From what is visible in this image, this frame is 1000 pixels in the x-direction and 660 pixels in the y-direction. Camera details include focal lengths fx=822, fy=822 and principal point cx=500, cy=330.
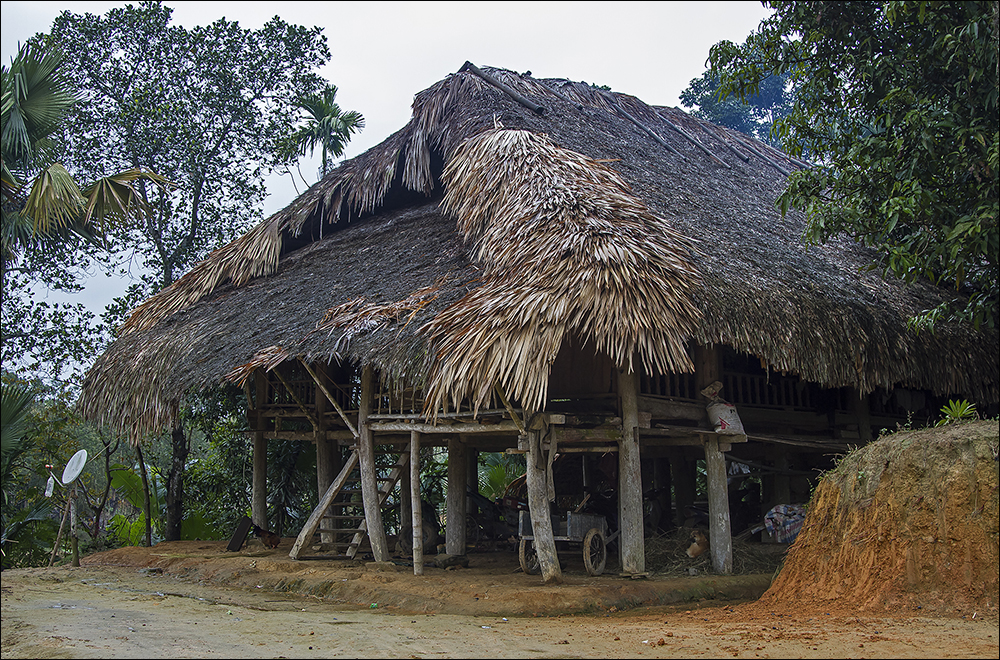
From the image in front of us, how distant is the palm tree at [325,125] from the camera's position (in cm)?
1669

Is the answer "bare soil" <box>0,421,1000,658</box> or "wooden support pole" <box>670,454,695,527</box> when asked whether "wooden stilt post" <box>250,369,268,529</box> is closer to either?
"bare soil" <box>0,421,1000,658</box>

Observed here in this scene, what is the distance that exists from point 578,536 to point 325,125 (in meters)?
12.4

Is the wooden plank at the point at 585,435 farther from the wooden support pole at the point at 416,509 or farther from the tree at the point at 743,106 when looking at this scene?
the tree at the point at 743,106

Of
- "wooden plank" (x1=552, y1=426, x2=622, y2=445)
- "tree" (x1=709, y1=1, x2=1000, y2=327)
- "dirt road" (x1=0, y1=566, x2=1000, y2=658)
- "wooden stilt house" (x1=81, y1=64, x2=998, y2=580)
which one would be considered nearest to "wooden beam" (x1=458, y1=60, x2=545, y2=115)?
"wooden stilt house" (x1=81, y1=64, x2=998, y2=580)

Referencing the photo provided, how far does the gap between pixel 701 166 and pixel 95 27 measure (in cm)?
1067

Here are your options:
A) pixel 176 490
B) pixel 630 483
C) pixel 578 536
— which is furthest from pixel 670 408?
pixel 176 490

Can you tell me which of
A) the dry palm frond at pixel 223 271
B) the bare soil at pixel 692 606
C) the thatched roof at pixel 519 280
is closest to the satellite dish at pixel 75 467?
the thatched roof at pixel 519 280

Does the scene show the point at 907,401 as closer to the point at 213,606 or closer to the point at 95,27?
the point at 213,606

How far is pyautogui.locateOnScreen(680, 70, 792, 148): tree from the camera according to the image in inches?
1222

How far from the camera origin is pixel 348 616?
6703 mm

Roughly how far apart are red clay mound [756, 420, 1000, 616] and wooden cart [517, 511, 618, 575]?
2070mm

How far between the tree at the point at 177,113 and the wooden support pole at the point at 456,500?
20.4ft

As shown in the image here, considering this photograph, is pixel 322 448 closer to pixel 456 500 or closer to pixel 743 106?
pixel 456 500

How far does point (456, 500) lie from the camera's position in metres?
10.0
